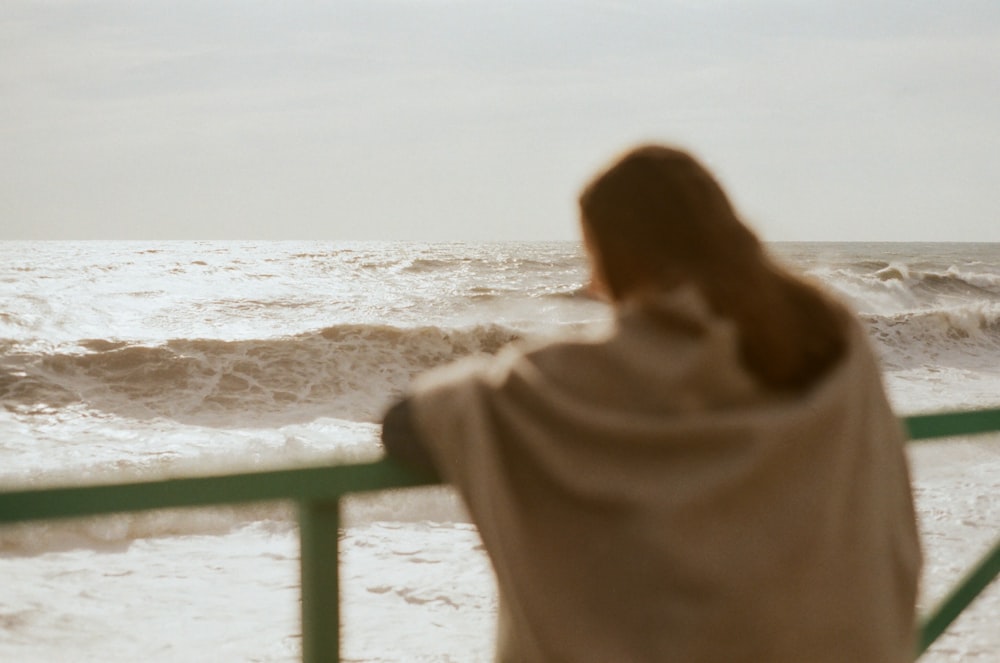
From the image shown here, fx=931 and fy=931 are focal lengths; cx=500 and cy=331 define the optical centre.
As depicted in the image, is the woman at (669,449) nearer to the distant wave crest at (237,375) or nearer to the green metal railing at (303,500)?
the green metal railing at (303,500)

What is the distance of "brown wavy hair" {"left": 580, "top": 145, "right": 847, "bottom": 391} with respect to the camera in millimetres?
1044

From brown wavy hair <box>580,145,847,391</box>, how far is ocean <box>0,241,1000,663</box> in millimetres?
132

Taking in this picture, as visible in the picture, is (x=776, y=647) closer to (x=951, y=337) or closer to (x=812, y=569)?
(x=812, y=569)

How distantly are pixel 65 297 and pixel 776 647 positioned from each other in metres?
18.0

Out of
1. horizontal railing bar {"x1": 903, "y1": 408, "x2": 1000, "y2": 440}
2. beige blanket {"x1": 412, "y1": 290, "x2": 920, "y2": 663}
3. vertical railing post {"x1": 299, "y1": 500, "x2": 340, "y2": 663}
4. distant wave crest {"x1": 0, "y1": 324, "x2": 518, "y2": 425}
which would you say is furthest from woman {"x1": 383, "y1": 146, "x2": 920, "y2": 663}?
distant wave crest {"x1": 0, "y1": 324, "x2": 518, "y2": 425}

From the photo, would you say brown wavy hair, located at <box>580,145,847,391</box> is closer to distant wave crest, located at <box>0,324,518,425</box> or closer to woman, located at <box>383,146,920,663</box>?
woman, located at <box>383,146,920,663</box>

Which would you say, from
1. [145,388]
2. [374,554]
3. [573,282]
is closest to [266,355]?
[145,388]

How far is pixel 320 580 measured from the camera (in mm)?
1105

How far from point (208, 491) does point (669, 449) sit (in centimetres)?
49

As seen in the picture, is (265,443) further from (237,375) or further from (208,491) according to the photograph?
(208,491)

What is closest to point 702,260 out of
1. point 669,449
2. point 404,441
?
point 669,449

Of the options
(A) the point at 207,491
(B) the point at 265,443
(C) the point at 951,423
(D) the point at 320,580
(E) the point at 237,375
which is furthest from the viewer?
(E) the point at 237,375

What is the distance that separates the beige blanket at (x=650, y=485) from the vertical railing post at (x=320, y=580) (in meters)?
0.16

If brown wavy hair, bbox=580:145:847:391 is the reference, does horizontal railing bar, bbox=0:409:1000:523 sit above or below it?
below
